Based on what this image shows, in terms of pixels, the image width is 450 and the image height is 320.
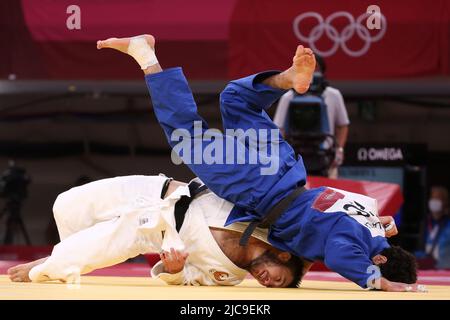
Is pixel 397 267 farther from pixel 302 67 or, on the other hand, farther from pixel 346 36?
pixel 346 36

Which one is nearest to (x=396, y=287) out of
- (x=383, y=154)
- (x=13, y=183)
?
(x=383, y=154)

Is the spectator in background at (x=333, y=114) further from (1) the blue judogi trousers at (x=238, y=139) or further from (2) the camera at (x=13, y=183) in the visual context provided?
(1) the blue judogi trousers at (x=238, y=139)

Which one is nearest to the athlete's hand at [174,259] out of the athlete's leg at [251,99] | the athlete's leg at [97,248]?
the athlete's leg at [97,248]

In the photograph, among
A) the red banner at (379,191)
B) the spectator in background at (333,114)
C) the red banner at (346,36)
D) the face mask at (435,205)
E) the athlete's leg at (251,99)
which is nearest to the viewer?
the athlete's leg at (251,99)

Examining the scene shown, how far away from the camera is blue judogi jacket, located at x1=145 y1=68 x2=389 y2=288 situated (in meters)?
3.98

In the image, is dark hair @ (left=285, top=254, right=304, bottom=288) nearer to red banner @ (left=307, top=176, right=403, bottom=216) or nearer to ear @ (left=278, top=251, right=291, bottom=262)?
ear @ (left=278, top=251, right=291, bottom=262)

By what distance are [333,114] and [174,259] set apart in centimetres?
384

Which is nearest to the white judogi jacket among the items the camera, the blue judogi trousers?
the blue judogi trousers

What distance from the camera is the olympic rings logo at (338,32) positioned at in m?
8.02

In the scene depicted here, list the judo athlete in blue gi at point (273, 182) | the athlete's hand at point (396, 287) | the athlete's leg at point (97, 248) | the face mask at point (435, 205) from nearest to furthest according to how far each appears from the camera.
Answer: the athlete's hand at point (396, 287) < the judo athlete in blue gi at point (273, 182) < the athlete's leg at point (97, 248) < the face mask at point (435, 205)

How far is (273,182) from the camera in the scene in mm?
4199

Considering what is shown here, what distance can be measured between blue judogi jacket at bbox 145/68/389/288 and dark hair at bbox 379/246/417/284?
47mm

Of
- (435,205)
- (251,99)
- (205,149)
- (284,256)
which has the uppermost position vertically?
(251,99)

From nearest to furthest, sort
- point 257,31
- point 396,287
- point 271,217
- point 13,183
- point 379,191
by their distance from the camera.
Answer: point 396,287, point 271,217, point 379,191, point 257,31, point 13,183
